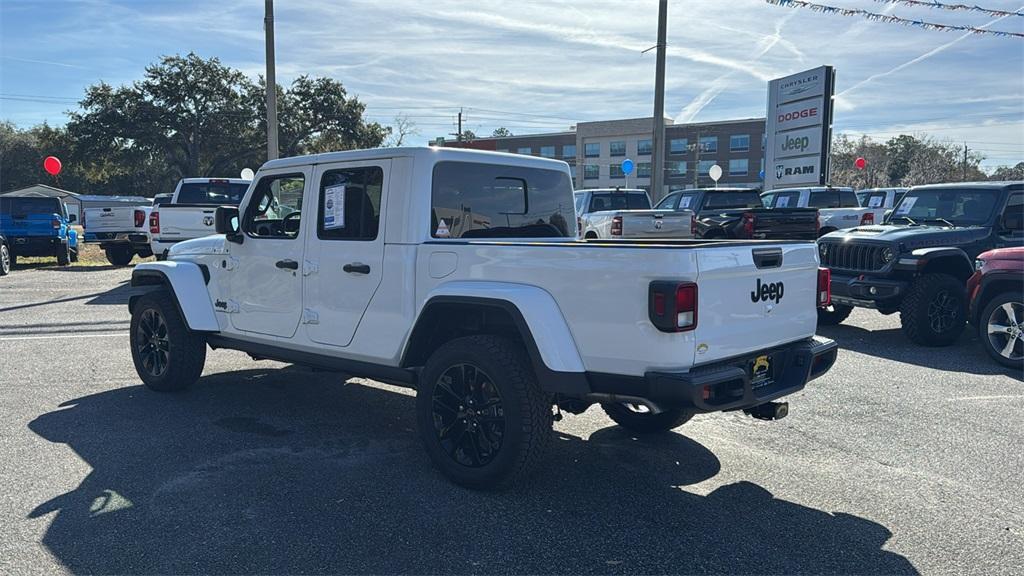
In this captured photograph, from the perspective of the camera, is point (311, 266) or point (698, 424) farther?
point (698, 424)

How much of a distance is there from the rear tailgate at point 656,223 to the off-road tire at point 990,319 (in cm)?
701

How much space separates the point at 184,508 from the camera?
388cm

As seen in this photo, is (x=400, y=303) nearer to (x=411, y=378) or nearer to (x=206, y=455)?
(x=411, y=378)

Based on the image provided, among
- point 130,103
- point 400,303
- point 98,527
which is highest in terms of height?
point 130,103

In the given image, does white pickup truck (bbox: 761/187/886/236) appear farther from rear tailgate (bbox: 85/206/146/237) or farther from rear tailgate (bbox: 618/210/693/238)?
rear tailgate (bbox: 85/206/146/237)

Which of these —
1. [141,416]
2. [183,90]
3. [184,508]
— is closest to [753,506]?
[184,508]

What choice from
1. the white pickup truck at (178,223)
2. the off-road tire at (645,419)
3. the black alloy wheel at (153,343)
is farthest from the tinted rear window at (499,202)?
the white pickup truck at (178,223)

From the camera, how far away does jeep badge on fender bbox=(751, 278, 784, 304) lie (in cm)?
400

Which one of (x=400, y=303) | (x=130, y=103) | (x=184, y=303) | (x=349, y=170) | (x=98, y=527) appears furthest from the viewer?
(x=130, y=103)

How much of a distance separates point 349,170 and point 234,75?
4890 cm

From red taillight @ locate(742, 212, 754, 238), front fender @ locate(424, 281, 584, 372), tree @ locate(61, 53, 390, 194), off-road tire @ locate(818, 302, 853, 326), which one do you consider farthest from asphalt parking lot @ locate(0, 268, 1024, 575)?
tree @ locate(61, 53, 390, 194)

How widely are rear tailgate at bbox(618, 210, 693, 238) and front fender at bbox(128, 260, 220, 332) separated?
32.0ft

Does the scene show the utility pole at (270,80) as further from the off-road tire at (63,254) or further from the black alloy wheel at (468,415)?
the black alloy wheel at (468,415)

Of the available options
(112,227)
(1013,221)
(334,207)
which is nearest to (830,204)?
(1013,221)
